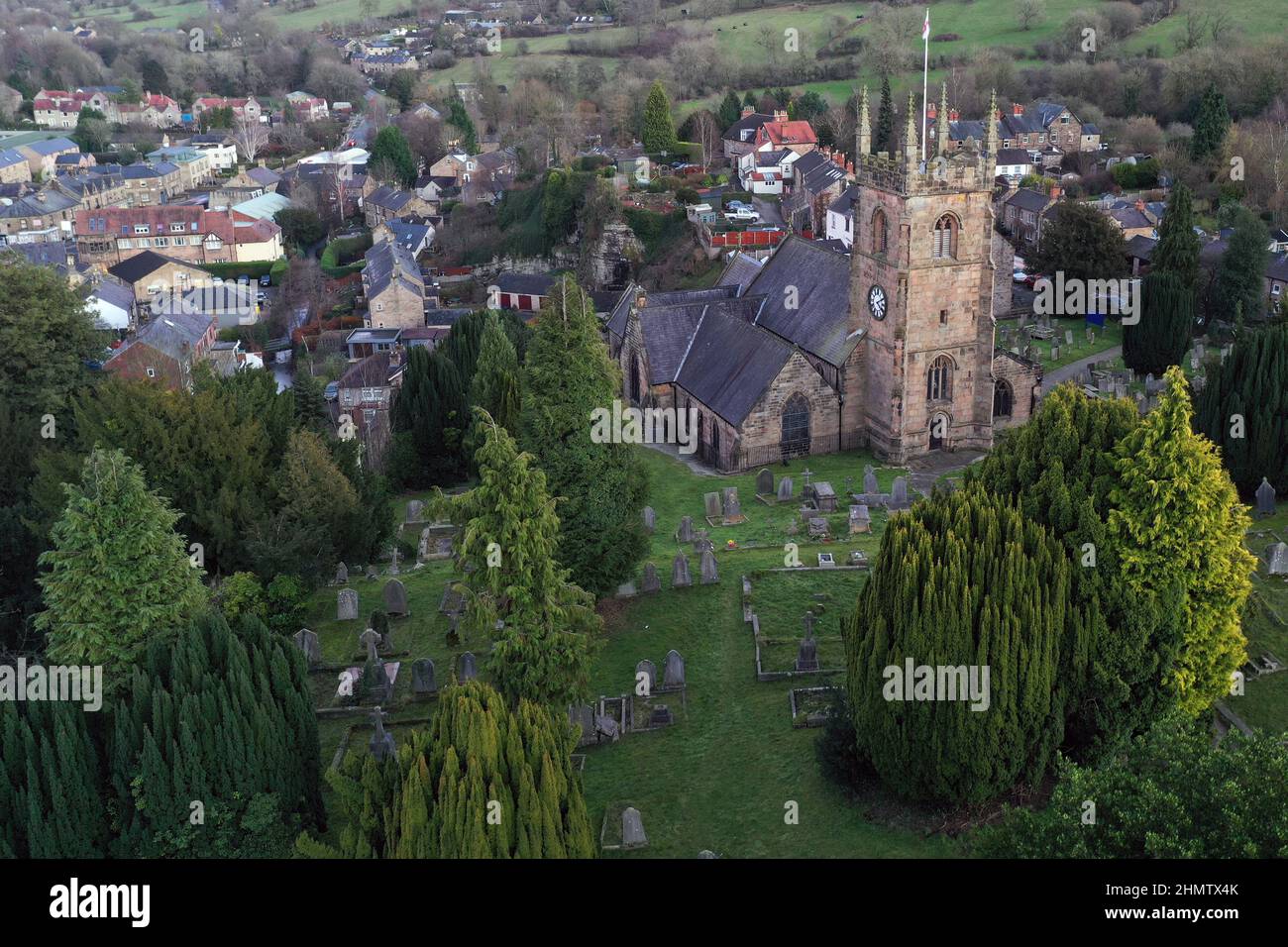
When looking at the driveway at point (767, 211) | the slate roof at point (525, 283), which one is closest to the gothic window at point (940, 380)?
the driveway at point (767, 211)

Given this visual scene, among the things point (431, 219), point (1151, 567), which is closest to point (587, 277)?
point (431, 219)

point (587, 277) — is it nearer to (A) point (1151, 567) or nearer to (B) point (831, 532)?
(B) point (831, 532)

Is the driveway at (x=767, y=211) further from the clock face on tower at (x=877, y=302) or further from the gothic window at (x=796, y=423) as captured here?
the gothic window at (x=796, y=423)

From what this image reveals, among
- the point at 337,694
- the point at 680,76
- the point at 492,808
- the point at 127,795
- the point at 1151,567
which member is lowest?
the point at 337,694

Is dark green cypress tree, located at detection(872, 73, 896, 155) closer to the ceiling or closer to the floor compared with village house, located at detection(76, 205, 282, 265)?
closer to the ceiling

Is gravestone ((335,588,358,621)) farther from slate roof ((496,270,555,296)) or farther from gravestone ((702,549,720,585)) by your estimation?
slate roof ((496,270,555,296))

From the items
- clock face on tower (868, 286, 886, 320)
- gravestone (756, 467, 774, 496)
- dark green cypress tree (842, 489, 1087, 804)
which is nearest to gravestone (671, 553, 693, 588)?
gravestone (756, 467, 774, 496)
